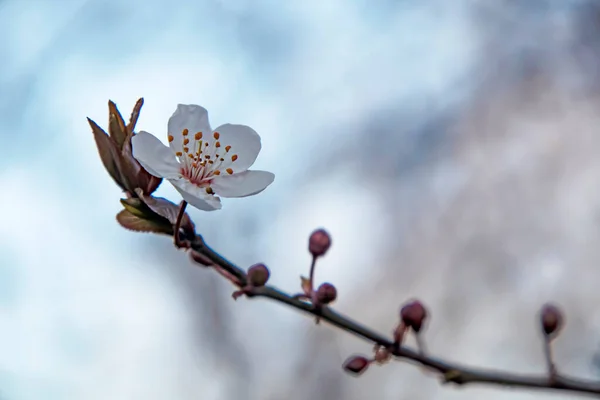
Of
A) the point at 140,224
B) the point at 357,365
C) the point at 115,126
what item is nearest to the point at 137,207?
the point at 140,224

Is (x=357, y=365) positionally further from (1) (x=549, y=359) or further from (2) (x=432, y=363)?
(1) (x=549, y=359)

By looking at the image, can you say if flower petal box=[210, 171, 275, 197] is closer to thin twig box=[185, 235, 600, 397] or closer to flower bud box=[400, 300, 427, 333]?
thin twig box=[185, 235, 600, 397]

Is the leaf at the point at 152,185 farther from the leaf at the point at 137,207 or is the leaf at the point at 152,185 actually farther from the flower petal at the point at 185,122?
the flower petal at the point at 185,122

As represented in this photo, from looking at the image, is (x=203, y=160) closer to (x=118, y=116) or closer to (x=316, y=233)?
(x=118, y=116)

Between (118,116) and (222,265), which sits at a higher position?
(118,116)

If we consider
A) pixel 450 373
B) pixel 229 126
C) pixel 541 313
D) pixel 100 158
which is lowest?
pixel 450 373

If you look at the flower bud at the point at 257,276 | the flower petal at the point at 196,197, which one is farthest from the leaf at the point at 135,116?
the flower bud at the point at 257,276

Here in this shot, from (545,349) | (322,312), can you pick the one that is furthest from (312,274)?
(545,349)
